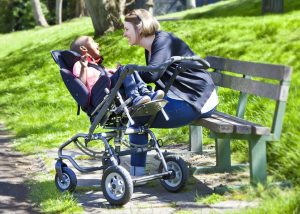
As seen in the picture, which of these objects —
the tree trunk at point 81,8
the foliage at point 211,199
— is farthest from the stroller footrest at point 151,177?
the tree trunk at point 81,8

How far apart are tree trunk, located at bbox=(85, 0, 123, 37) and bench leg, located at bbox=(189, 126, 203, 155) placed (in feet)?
33.1

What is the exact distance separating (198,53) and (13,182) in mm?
6706

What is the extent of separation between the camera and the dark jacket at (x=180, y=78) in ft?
19.7

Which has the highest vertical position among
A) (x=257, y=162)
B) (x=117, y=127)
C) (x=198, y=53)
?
(x=198, y=53)

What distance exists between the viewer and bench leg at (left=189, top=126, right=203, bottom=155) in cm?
761

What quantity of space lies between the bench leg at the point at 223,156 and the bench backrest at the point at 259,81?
0.56 metres

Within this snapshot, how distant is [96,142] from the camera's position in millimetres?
8938

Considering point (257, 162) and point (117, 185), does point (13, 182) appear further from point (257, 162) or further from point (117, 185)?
point (257, 162)

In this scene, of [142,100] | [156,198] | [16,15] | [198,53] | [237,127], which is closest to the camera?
[237,127]

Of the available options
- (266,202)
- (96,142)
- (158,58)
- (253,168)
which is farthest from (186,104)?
(96,142)

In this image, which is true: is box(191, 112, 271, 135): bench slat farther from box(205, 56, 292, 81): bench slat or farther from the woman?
box(205, 56, 292, 81): bench slat

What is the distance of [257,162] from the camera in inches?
221

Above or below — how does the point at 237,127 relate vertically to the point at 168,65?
below

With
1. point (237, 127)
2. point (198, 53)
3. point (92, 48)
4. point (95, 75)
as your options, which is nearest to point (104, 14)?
point (198, 53)
